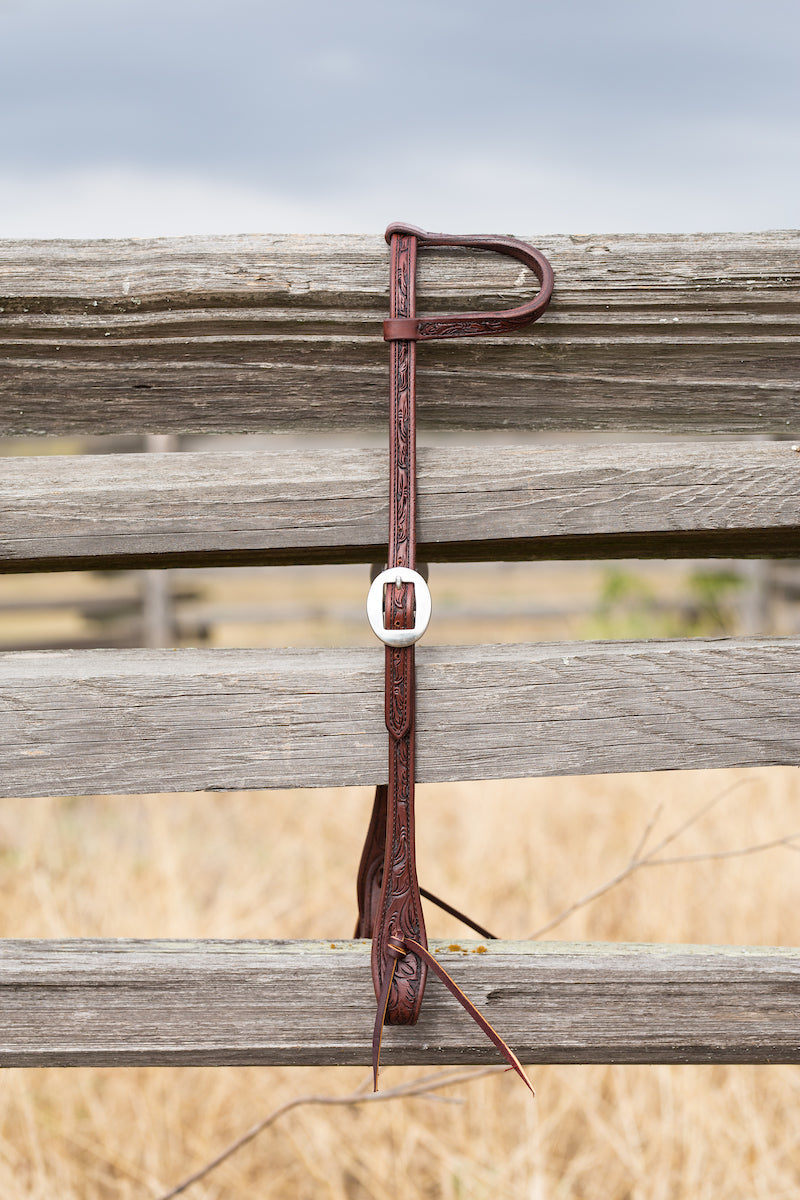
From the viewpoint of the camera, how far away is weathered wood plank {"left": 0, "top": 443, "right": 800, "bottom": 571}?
40.1 inches

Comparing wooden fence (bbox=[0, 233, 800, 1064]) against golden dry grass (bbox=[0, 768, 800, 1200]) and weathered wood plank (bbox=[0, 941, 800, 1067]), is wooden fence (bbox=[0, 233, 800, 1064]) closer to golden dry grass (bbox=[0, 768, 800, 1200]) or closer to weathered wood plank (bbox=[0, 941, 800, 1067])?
weathered wood plank (bbox=[0, 941, 800, 1067])

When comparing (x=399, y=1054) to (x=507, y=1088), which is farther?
(x=507, y=1088)

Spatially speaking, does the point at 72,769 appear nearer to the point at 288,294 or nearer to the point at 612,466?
the point at 288,294

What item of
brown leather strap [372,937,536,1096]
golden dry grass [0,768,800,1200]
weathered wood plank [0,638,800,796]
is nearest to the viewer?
brown leather strap [372,937,536,1096]

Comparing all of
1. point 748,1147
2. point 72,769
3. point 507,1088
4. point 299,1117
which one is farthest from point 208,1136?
point 72,769

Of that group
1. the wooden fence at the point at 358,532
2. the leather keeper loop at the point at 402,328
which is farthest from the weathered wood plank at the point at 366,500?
the leather keeper loop at the point at 402,328

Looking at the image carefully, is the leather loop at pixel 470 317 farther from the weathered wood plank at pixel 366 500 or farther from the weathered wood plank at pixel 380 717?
the weathered wood plank at pixel 380 717

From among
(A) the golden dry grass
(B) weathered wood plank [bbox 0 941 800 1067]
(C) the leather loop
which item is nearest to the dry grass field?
(A) the golden dry grass

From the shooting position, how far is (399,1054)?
3.38 ft

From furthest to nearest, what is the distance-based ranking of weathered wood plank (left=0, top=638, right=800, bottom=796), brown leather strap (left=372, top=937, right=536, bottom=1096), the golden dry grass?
the golden dry grass
weathered wood plank (left=0, top=638, right=800, bottom=796)
brown leather strap (left=372, top=937, right=536, bottom=1096)

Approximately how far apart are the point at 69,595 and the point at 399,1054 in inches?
290

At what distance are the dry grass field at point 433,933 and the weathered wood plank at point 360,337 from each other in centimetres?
78

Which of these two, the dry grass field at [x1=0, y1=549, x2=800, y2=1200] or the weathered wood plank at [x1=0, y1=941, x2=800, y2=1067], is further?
the dry grass field at [x1=0, y1=549, x2=800, y2=1200]

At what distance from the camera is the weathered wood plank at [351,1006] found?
1036 mm
